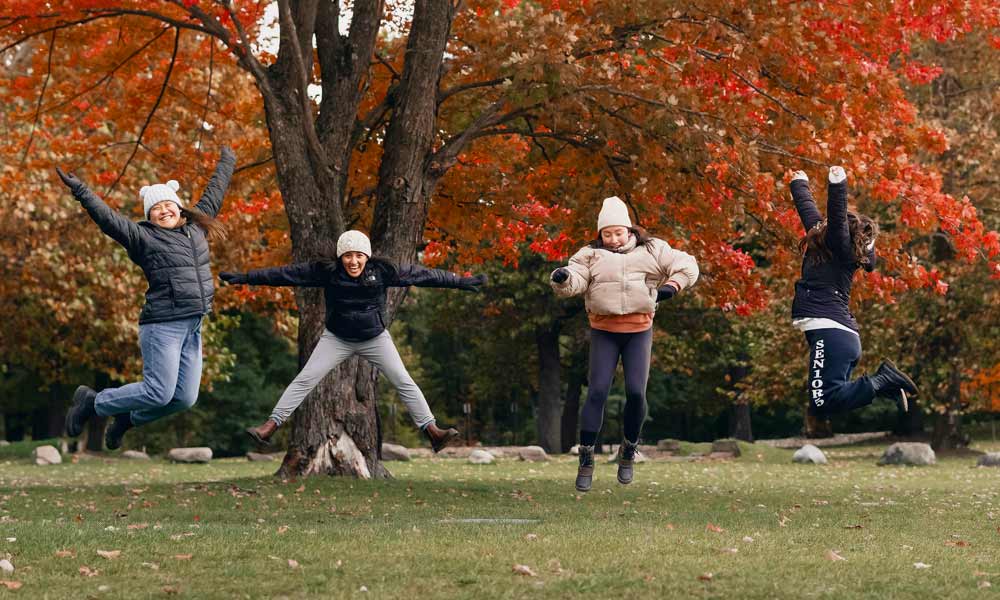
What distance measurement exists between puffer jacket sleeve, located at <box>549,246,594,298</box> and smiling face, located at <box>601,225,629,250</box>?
0.16m

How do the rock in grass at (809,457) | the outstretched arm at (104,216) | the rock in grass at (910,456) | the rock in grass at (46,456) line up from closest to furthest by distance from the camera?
1. the outstretched arm at (104,216)
2. the rock in grass at (910,456)
3. the rock in grass at (809,457)
4. the rock in grass at (46,456)

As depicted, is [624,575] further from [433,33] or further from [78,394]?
[433,33]

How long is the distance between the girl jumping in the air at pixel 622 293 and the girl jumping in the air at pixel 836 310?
988mm

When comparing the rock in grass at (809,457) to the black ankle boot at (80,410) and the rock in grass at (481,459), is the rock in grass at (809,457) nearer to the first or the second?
the rock in grass at (481,459)

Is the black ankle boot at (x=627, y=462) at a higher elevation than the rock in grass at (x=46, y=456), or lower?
higher

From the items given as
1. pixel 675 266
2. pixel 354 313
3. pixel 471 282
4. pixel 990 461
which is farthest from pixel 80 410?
pixel 990 461

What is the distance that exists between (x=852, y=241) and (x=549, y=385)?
29.7 meters

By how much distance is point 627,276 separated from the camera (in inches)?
392

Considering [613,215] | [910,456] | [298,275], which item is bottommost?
[910,456]

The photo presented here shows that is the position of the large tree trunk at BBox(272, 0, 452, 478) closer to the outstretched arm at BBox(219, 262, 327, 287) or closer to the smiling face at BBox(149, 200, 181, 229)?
the outstretched arm at BBox(219, 262, 327, 287)

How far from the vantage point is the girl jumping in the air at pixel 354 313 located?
10266 mm

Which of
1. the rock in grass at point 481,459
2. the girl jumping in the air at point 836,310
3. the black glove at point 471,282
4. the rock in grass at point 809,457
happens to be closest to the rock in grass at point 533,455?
the rock in grass at point 481,459

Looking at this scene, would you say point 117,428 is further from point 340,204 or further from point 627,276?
point 340,204

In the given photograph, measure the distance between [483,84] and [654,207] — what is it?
110 inches
